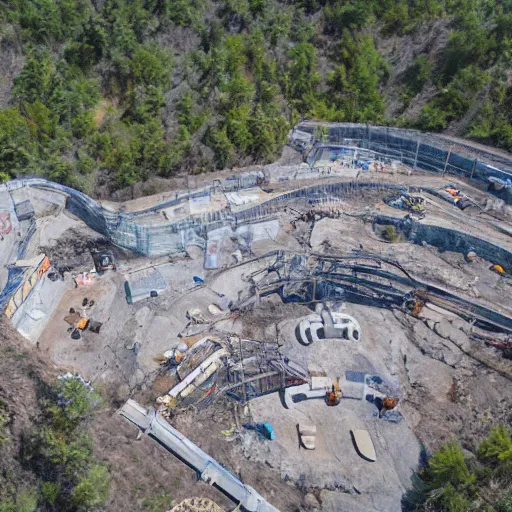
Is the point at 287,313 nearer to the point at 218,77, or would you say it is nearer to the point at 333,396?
the point at 333,396

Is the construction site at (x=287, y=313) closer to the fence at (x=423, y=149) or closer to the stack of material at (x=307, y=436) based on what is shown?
the stack of material at (x=307, y=436)

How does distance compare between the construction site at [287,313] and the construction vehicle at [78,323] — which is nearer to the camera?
the construction site at [287,313]

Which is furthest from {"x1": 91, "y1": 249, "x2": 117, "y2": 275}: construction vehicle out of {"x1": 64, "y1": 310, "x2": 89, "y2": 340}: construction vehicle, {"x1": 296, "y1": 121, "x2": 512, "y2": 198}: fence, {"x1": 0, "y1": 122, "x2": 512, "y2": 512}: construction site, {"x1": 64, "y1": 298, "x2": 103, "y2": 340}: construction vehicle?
{"x1": 296, "y1": 121, "x2": 512, "y2": 198}: fence

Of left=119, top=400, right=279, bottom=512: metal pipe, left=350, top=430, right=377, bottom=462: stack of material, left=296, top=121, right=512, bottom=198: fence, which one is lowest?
left=350, top=430, right=377, bottom=462: stack of material

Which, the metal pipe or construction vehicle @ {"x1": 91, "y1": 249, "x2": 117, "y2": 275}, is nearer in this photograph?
the metal pipe

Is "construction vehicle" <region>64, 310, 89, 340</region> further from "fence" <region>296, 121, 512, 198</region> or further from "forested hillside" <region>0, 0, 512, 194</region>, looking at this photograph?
"fence" <region>296, 121, 512, 198</region>

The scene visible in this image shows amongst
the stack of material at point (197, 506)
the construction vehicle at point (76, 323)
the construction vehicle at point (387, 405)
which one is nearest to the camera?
the stack of material at point (197, 506)

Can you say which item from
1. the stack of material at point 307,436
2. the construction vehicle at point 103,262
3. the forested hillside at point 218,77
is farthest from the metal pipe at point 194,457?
the forested hillside at point 218,77
